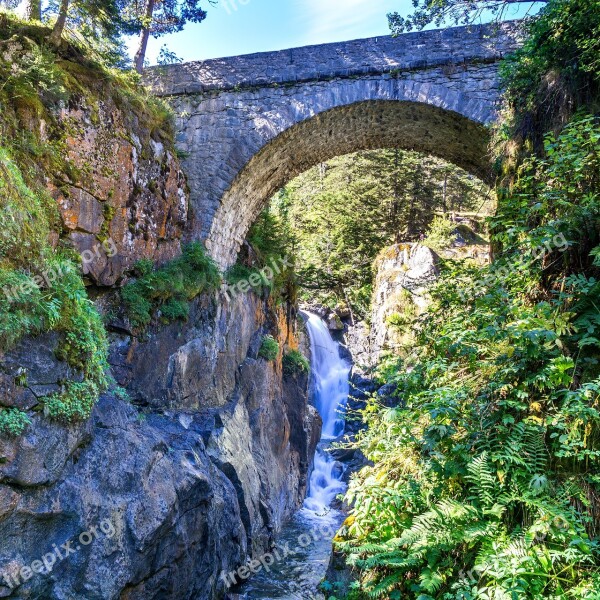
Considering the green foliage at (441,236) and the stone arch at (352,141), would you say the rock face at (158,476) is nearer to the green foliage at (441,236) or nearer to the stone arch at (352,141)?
the stone arch at (352,141)

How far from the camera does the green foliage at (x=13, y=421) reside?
351 cm

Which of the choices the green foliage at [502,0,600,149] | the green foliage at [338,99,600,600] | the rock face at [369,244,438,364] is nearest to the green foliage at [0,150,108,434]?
the green foliage at [338,99,600,600]

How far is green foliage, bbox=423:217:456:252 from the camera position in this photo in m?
14.5

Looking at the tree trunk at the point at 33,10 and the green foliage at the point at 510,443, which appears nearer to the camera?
the green foliage at the point at 510,443

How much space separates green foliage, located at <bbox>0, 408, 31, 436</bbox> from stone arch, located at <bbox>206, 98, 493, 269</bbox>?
5255 millimetres

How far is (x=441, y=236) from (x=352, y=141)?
612 cm

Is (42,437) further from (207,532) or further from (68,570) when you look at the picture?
(207,532)

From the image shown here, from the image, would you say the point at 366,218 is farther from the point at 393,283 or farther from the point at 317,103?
the point at 317,103

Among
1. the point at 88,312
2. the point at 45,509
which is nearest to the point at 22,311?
the point at 88,312

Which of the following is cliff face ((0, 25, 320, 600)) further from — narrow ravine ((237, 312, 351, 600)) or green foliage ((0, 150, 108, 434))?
narrow ravine ((237, 312, 351, 600))

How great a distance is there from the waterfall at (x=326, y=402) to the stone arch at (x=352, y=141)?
5.00 m

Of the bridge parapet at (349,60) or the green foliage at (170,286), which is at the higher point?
the bridge parapet at (349,60)

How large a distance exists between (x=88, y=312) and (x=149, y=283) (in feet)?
6.58

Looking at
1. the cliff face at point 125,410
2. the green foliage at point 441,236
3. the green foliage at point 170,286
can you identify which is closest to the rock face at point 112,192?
the cliff face at point 125,410
